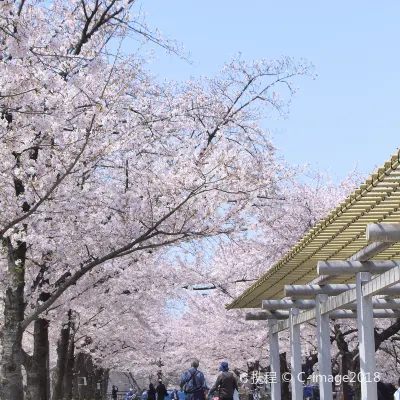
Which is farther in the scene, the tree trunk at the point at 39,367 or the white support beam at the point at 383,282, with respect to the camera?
the tree trunk at the point at 39,367

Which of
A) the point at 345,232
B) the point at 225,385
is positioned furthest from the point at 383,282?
the point at 225,385

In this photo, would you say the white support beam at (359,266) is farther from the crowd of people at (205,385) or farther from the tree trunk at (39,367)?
the tree trunk at (39,367)

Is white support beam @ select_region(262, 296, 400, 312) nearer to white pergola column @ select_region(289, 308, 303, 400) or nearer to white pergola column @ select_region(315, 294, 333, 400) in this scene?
white pergola column @ select_region(315, 294, 333, 400)

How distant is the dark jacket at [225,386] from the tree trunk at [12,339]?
11.3 ft

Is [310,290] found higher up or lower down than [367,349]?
higher up

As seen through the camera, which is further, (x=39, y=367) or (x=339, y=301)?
(x=39, y=367)

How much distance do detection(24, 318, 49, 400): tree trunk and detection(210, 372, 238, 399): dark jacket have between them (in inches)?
253

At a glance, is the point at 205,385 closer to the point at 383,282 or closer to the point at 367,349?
the point at 367,349

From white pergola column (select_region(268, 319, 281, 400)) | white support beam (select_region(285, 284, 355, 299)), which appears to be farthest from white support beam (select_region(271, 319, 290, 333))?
white support beam (select_region(285, 284, 355, 299))

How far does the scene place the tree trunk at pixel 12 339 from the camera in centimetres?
1339

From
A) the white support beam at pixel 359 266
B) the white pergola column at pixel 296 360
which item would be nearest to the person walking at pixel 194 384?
the white pergola column at pixel 296 360

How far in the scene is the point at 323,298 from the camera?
13.4m

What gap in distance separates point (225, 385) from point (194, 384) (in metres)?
0.81

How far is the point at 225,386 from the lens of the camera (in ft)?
44.8
